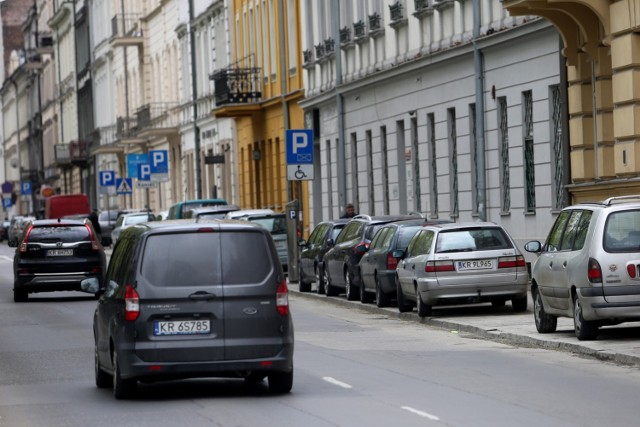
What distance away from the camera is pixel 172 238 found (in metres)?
15.2

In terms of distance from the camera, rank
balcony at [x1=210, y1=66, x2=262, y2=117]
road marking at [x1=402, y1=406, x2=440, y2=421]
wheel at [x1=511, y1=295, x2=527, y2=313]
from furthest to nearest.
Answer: balcony at [x1=210, y1=66, x2=262, y2=117], wheel at [x1=511, y1=295, x2=527, y2=313], road marking at [x1=402, y1=406, x2=440, y2=421]

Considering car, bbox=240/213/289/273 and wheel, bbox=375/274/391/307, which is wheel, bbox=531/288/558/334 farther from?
car, bbox=240/213/289/273

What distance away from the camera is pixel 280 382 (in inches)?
616

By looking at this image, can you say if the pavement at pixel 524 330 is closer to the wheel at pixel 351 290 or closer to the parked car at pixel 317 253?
the wheel at pixel 351 290

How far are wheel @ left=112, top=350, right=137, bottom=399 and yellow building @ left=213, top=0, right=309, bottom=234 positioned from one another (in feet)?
123

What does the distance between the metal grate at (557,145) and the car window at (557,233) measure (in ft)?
32.9

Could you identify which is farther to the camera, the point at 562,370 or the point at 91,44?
the point at 91,44

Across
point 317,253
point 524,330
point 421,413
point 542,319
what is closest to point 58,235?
point 317,253

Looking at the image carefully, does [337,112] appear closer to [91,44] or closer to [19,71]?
[91,44]

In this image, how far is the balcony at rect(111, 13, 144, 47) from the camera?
80750 millimetres

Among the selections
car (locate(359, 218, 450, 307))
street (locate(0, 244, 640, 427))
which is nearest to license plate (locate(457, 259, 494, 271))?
street (locate(0, 244, 640, 427))

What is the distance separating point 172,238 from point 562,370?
457 cm

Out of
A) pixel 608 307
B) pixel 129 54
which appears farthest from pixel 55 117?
pixel 608 307

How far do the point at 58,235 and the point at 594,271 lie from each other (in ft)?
55.6
